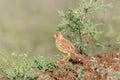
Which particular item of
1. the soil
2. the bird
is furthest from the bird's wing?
the soil

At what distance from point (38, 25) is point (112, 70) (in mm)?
6283

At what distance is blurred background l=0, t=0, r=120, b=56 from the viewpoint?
1730 cm

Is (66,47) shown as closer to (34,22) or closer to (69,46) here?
(69,46)

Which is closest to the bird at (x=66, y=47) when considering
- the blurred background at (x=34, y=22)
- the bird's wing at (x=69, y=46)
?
the bird's wing at (x=69, y=46)

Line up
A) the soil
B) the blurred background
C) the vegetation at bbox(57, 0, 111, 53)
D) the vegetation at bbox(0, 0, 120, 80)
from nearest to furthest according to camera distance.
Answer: the soil < the vegetation at bbox(0, 0, 120, 80) < the vegetation at bbox(57, 0, 111, 53) < the blurred background

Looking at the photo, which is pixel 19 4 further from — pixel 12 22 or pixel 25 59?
pixel 25 59

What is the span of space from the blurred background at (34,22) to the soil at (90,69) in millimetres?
4139

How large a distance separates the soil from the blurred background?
4.14 meters

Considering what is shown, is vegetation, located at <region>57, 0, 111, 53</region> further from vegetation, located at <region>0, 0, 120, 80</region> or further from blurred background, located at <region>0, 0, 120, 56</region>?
blurred background, located at <region>0, 0, 120, 56</region>

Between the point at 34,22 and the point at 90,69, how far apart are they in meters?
5.94

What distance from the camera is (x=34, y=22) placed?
723 inches

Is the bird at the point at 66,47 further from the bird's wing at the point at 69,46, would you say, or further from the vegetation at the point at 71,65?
the vegetation at the point at 71,65

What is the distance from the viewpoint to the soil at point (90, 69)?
12.2m

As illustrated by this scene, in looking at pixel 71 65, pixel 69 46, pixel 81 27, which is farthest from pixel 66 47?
pixel 71 65
